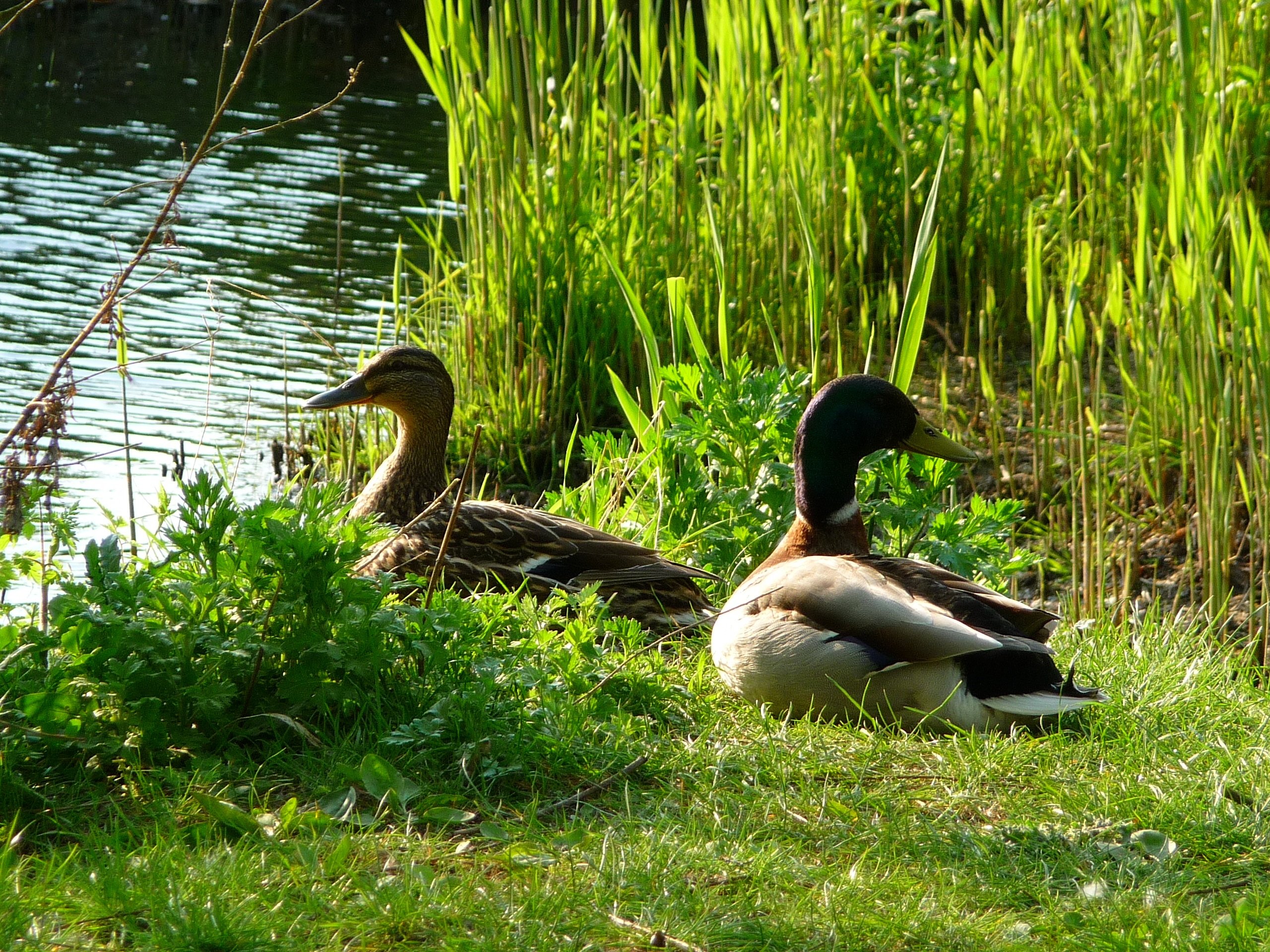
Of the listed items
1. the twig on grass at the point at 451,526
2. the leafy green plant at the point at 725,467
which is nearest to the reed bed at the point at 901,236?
the leafy green plant at the point at 725,467

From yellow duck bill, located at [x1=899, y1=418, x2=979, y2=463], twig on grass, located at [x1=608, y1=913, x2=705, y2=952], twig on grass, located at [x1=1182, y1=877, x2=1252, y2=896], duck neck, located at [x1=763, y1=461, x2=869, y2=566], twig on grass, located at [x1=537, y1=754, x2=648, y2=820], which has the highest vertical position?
yellow duck bill, located at [x1=899, y1=418, x2=979, y2=463]

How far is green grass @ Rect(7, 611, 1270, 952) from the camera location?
7.66 ft

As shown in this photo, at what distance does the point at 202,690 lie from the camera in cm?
284

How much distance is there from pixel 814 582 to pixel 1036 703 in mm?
582

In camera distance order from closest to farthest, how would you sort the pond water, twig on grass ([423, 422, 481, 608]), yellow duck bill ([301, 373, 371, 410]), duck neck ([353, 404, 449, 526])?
1. twig on grass ([423, 422, 481, 608])
2. duck neck ([353, 404, 449, 526])
3. yellow duck bill ([301, 373, 371, 410])
4. the pond water

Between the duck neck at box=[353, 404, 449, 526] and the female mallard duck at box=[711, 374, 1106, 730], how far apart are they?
173cm

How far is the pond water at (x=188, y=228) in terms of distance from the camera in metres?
6.78

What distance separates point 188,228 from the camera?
10039mm

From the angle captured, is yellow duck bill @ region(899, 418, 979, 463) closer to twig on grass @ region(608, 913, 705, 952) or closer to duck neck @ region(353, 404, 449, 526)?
duck neck @ region(353, 404, 449, 526)

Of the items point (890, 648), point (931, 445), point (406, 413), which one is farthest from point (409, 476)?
point (890, 648)

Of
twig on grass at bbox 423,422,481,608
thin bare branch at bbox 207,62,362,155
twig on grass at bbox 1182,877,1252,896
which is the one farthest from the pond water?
twig on grass at bbox 1182,877,1252,896

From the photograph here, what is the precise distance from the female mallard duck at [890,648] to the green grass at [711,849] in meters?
0.09

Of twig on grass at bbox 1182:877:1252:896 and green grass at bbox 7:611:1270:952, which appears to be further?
twig on grass at bbox 1182:877:1252:896

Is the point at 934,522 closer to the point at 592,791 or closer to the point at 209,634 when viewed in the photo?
the point at 592,791
